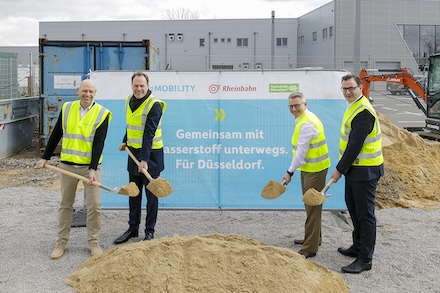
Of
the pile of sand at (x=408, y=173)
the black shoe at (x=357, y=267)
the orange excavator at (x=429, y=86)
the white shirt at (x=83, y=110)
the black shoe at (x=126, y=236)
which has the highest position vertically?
the orange excavator at (x=429, y=86)

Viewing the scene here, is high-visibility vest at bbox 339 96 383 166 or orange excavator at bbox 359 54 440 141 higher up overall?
orange excavator at bbox 359 54 440 141

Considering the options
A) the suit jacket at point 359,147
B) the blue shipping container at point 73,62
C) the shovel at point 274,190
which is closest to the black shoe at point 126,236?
the shovel at point 274,190

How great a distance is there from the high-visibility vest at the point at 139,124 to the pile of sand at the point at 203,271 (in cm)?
151

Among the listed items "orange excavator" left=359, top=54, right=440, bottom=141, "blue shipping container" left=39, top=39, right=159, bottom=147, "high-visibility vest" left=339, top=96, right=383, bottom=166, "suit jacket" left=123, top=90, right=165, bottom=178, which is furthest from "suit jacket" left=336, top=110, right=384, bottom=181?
"orange excavator" left=359, top=54, right=440, bottom=141

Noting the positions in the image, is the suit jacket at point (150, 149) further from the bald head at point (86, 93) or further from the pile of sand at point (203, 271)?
the pile of sand at point (203, 271)

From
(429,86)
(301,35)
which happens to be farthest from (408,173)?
(301,35)

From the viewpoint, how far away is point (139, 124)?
19.7 ft

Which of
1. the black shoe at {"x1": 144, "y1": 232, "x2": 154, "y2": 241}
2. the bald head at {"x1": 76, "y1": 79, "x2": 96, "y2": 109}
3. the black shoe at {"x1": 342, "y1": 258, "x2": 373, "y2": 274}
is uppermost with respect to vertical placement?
the bald head at {"x1": 76, "y1": 79, "x2": 96, "y2": 109}

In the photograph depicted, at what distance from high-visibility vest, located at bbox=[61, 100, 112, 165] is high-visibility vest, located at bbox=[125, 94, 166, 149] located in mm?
418

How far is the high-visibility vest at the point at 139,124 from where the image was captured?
19.6 ft

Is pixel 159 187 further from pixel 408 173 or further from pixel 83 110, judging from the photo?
pixel 408 173

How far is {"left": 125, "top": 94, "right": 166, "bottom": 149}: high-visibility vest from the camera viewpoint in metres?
5.98

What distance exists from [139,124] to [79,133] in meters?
0.70

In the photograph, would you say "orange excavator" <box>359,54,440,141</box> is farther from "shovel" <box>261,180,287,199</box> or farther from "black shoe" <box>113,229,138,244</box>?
"black shoe" <box>113,229,138,244</box>
